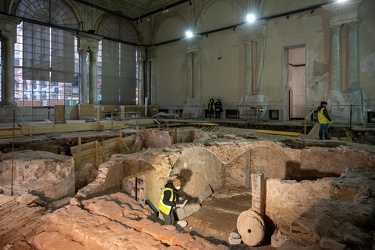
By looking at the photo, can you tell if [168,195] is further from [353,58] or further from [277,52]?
[277,52]

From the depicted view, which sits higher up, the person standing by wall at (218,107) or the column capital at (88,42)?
the column capital at (88,42)

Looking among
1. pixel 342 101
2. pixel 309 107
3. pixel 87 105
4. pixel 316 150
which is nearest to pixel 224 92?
pixel 309 107

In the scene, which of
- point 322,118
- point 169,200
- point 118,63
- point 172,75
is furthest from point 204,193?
point 118,63

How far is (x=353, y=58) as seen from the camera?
15.1m

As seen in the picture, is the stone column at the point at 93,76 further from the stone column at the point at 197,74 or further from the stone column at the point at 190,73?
the stone column at the point at 197,74

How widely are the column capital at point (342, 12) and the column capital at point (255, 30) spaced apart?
13.2 ft

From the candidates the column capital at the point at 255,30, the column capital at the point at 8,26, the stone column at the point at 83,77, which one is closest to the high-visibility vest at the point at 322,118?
the column capital at the point at 255,30

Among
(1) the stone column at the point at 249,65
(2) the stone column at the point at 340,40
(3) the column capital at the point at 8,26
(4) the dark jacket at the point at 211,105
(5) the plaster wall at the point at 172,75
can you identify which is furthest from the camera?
(5) the plaster wall at the point at 172,75

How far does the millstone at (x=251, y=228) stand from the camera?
7.39 metres

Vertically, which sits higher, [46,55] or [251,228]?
[46,55]

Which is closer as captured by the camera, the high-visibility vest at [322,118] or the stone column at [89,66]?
the high-visibility vest at [322,118]

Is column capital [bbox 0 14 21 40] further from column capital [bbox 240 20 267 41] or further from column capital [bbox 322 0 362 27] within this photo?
column capital [bbox 322 0 362 27]

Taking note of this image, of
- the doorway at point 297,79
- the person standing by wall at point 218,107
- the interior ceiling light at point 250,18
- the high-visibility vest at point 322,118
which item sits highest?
the interior ceiling light at point 250,18

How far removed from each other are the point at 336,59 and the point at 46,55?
67.1 ft
